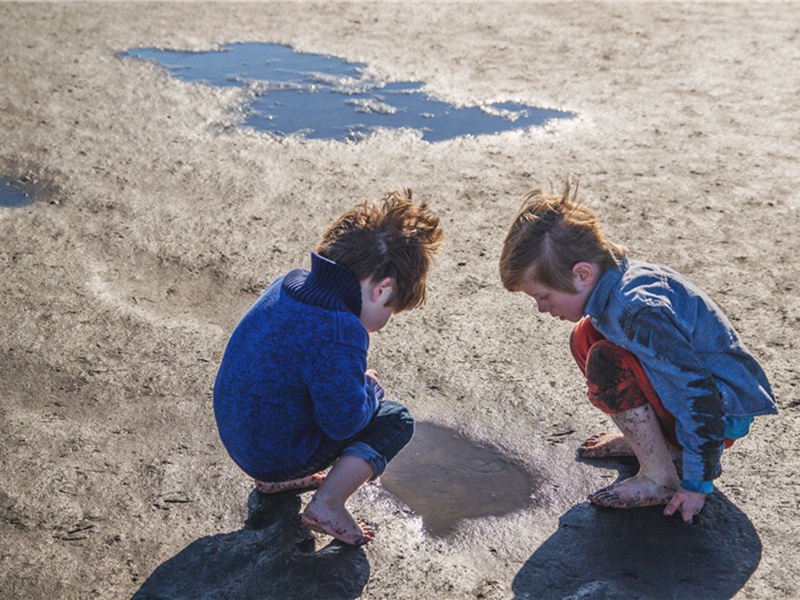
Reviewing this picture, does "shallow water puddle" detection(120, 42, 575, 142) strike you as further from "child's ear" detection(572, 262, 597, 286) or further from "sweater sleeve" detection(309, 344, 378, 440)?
"sweater sleeve" detection(309, 344, 378, 440)

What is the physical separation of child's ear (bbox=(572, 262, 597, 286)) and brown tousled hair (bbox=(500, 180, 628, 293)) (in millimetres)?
21

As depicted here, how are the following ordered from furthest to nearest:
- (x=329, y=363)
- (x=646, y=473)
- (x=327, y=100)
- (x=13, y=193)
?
(x=327, y=100) → (x=13, y=193) → (x=646, y=473) → (x=329, y=363)

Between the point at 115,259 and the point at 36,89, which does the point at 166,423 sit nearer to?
the point at 115,259

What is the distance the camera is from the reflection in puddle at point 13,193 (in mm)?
A: 4973

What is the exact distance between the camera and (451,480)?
3.13 metres

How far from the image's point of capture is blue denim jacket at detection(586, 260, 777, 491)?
9.09 feet

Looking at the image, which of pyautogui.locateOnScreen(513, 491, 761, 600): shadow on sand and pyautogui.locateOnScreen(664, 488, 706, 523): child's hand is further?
pyautogui.locateOnScreen(664, 488, 706, 523): child's hand

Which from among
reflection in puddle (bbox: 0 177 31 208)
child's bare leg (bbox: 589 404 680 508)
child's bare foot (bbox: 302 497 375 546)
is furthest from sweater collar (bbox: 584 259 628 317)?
reflection in puddle (bbox: 0 177 31 208)

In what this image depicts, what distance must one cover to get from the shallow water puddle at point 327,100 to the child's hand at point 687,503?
138 inches

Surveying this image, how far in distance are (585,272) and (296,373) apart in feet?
3.11

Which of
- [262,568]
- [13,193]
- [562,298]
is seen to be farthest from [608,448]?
[13,193]

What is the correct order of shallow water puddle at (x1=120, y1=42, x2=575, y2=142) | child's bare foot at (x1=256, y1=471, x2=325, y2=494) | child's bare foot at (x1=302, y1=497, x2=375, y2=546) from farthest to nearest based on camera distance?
1. shallow water puddle at (x1=120, y1=42, x2=575, y2=142)
2. child's bare foot at (x1=256, y1=471, x2=325, y2=494)
3. child's bare foot at (x1=302, y1=497, x2=375, y2=546)

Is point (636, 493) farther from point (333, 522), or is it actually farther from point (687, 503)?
point (333, 522)

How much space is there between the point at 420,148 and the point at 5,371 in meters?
3.03
